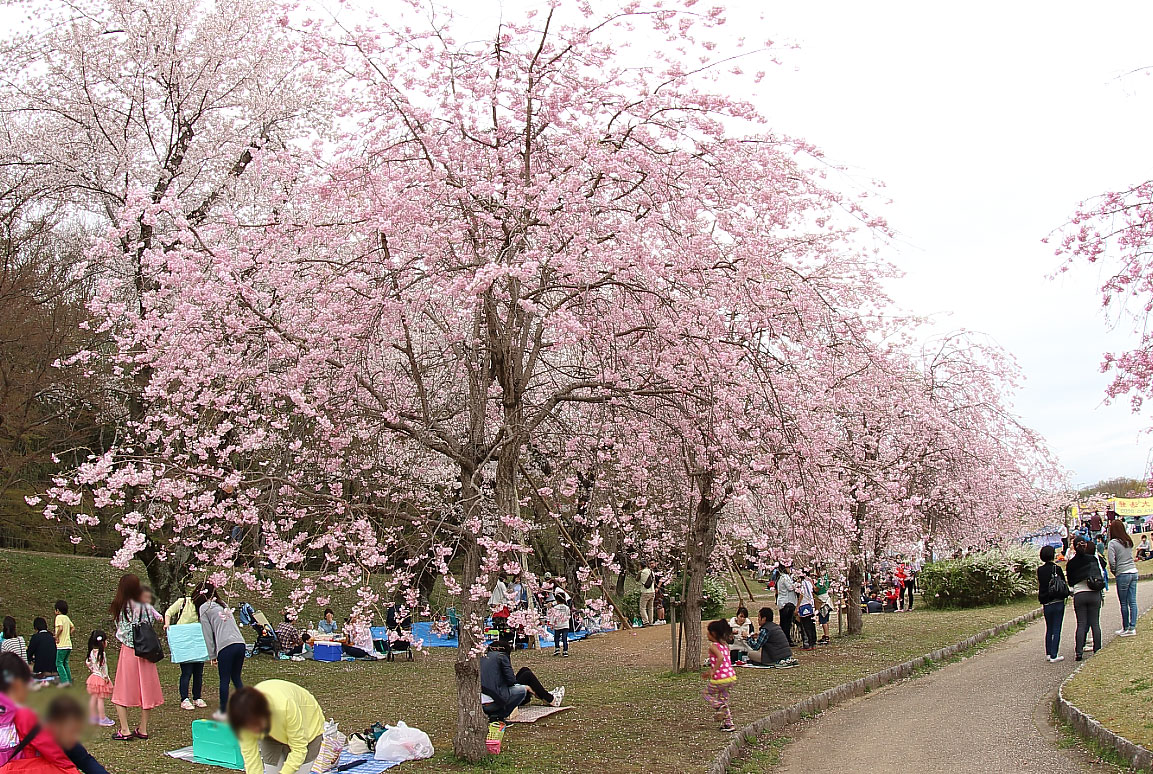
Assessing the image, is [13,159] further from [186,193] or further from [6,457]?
[6,457]

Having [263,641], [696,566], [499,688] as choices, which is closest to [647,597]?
[263,641]

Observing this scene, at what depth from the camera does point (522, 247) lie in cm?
751

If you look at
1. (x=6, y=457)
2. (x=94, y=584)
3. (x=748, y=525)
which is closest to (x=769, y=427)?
(x=748, y=525)

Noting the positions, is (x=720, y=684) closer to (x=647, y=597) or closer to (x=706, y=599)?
(x=647, y=597)

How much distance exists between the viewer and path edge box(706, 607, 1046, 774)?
8.10 m

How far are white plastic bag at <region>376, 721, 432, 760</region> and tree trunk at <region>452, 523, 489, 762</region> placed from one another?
0.29 meters

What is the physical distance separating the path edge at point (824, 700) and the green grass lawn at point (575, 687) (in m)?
0.17

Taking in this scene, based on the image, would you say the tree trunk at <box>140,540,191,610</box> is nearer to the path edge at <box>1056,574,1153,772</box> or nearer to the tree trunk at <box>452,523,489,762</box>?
the tree trunk at <box>452,523,489,762</box>

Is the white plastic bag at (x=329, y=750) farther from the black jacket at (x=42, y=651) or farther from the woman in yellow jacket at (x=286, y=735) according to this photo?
the black jacket at (x=42, y=651)

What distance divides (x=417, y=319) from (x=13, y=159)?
11247mm

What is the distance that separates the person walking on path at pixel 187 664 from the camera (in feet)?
32.6

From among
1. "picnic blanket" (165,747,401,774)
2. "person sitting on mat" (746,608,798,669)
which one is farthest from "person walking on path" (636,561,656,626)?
"picnic blanket" (165,747,401,774)

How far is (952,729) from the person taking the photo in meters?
8.45

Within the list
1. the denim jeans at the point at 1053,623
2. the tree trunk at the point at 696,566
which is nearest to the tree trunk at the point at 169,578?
the tree trunk at the point at 696,566
